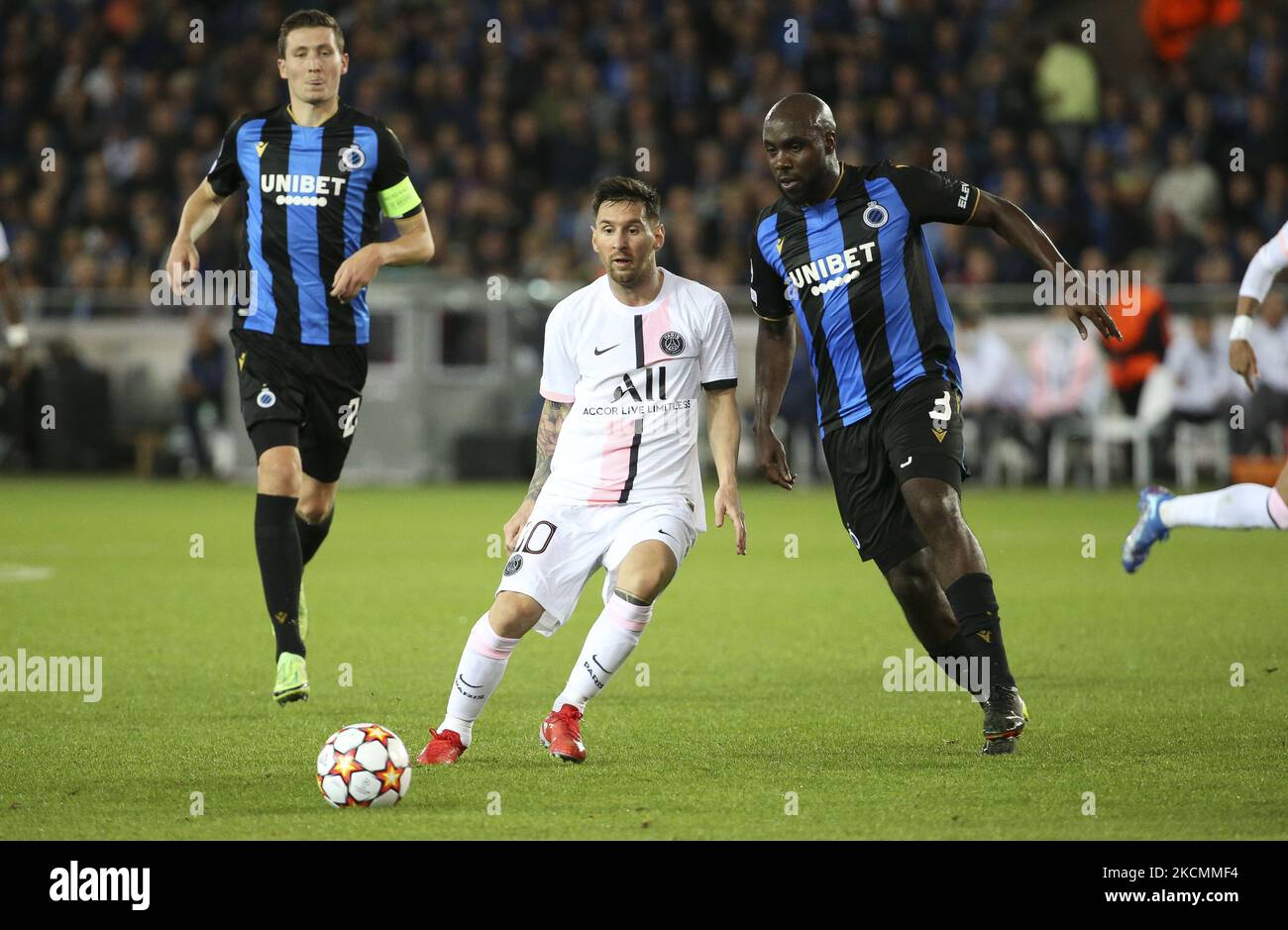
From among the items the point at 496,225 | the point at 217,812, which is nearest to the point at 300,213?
the point at 217,812

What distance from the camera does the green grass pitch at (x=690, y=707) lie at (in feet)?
17.1

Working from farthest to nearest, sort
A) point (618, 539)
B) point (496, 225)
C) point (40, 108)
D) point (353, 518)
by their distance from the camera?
point (40, 108)
point (496, 225)
point (353, 518)
point (618, 539)

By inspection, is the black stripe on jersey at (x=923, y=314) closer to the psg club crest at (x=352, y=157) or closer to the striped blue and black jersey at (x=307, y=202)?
the striped blue and black jersey at (x=307, y=202)

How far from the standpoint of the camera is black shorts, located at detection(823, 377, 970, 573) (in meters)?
6.28

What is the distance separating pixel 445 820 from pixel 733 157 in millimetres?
18061

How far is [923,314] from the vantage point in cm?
652

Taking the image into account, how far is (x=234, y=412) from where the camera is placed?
20.9m

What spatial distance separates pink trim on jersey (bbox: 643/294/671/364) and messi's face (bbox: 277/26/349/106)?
1.94 meters

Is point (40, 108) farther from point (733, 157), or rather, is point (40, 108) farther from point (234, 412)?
point (733, 157)

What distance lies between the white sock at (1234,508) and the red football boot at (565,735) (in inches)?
116

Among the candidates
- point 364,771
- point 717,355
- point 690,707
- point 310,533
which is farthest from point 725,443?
point 310,533

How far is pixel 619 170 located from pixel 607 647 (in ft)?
55.6

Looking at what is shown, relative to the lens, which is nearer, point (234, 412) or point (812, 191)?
point (812, 191)

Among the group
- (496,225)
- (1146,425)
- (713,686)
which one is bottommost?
(713,686)
